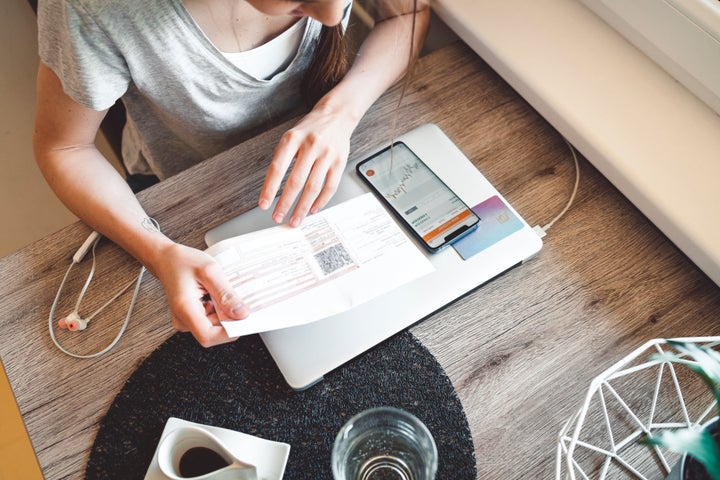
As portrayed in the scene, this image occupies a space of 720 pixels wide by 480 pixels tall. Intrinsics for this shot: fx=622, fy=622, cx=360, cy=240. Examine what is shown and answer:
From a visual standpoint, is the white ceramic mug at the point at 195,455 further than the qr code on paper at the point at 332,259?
No

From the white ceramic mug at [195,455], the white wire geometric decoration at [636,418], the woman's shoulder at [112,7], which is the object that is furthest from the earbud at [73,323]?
the white wire geometric decoration at [636,418]

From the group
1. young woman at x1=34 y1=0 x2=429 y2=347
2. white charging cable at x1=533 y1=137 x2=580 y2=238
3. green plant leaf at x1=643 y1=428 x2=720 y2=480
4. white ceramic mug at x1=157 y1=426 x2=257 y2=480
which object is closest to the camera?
green plant leaf at x1=643 y1=428 x2=720 y2=480

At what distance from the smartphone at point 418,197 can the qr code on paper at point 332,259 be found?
3.7 inches

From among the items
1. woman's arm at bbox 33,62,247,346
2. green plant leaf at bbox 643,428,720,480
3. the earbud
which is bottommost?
the earbud

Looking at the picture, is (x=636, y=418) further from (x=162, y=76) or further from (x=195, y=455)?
(x=162, y=76)

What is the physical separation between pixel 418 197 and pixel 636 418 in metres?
0.37

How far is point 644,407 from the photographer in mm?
721

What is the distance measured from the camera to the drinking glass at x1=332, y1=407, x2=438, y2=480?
0.63m

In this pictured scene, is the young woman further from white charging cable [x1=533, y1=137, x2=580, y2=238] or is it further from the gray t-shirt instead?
white charging cable [x1=533, y1=137, x2=580, y2=238]

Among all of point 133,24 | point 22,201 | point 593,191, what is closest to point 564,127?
point 593,191

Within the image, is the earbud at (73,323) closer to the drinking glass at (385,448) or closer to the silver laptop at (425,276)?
the silver laptop at (425,276)

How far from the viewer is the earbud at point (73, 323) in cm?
76

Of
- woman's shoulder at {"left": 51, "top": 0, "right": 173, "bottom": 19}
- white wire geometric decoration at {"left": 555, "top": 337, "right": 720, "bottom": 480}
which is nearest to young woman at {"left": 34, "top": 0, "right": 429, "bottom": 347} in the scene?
woman's shoulder at {"left": 51, "top": 0, "right": 173, "bottom": 19}

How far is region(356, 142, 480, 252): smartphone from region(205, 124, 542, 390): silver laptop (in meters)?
0.01
